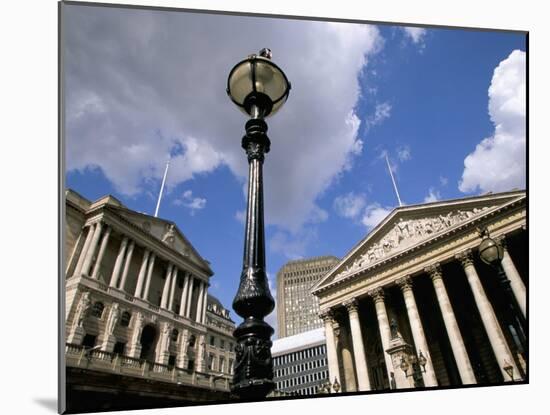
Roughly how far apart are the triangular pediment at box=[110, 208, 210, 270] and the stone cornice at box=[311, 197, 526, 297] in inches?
490

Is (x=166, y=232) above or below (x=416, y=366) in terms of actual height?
above

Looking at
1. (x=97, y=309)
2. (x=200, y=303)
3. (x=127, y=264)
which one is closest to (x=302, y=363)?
(x=200, y=303)

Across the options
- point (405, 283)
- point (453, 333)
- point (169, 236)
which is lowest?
point (453, 333)

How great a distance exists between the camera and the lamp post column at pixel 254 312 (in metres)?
2.29

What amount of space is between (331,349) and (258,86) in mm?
26113

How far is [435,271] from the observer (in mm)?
21469

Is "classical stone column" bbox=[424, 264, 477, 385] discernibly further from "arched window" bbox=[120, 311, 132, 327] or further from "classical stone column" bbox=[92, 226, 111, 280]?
"classical stone column" bbox=[92, 226, 111, 280]

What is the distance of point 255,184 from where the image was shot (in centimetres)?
328

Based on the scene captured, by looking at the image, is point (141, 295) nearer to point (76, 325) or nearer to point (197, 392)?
point (76, 325)

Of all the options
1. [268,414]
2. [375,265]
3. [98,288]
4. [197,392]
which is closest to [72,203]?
[98,288]

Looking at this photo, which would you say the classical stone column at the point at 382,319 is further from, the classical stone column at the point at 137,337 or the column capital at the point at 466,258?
the classical stone column at the point at 137,337

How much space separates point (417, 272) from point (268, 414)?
65.9 ft

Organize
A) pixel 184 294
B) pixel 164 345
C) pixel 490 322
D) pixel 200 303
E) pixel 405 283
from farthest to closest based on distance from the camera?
1. pixel 200 303
2. pixel 184 294
3. pixel 164 345
4. pixel 405 283
5. pixel 490 322

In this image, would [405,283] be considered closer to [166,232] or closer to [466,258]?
[466,258]
